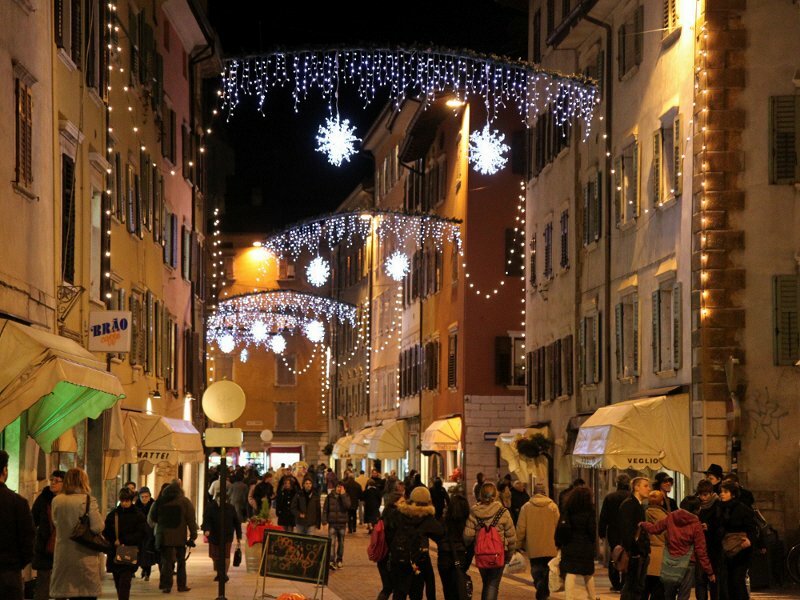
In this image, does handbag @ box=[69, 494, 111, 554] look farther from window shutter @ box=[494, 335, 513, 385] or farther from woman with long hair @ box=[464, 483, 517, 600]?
window shutter @ box=[494, 335, 513, 385]

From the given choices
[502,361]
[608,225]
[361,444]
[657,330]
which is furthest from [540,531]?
[361,444]

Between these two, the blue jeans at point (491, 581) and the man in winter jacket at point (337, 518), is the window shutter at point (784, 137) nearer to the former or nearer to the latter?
the blue jeans at point (491, 581)

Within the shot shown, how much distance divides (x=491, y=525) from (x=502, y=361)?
31.9m

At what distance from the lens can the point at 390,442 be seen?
63.6 meters

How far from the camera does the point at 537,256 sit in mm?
42969

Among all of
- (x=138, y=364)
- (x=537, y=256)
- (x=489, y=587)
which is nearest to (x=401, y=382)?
(x=537, y=256)

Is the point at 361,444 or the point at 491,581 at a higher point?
the point at 361,444

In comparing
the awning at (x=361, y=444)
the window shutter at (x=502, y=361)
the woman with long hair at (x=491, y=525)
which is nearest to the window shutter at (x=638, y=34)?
the woman with long hair at (x=491, y=525)

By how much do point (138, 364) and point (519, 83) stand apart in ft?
31.4

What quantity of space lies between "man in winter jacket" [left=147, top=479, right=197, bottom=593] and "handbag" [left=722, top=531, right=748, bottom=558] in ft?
29.6

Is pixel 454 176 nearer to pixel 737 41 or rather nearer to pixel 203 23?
pixel 203 23

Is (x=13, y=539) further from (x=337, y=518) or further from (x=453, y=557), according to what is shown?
(x=337, y=518)

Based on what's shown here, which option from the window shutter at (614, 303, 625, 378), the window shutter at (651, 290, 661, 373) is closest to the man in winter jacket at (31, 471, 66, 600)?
the window shutter at (651, 290, 661, 373)

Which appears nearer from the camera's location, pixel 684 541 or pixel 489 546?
pixel 684 541
